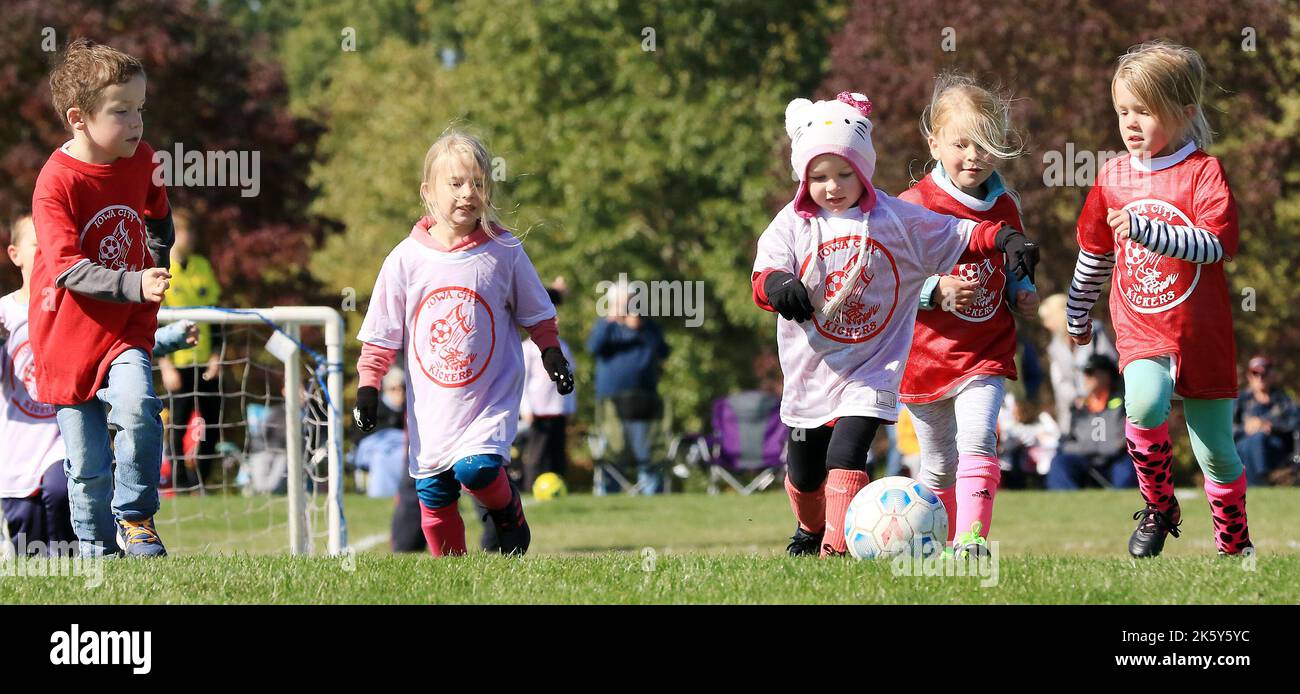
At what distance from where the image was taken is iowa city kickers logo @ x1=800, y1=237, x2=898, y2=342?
6547mm

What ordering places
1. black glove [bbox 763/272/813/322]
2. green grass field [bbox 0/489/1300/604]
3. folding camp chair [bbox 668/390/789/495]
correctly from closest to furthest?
green grass field [bbox 0/489/1300/604] < black glove [bbox 763/272/813/322] < folding camp chair [bbox 668/390/789/495]

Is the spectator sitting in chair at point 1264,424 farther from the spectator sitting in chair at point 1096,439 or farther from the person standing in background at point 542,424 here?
the person standing in background at point 542,424

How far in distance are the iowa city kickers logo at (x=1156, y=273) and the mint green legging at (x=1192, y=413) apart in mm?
246


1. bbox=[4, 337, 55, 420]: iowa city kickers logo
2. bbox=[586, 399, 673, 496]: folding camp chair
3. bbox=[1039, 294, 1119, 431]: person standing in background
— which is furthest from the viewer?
bbox=[586, 399, 673, 496]: folding camp chair

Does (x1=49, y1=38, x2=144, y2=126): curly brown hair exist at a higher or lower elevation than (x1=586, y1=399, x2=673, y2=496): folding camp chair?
higher

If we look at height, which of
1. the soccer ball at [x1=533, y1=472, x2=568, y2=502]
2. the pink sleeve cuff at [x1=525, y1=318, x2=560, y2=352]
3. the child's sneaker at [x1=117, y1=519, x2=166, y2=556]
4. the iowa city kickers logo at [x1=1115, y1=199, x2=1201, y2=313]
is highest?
the iowa city kickers logo at [x1=1115, y1=199, x2=1201, y2=313]

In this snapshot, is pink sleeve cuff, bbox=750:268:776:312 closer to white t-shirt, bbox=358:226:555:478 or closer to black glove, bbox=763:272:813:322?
black glove, bbox=763:272:813:322

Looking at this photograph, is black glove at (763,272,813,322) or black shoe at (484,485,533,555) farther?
black shoe at (484,485,533,555)

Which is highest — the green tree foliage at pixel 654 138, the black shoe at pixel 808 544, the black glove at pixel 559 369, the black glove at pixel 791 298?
the green tree foliage at pixel 654 138

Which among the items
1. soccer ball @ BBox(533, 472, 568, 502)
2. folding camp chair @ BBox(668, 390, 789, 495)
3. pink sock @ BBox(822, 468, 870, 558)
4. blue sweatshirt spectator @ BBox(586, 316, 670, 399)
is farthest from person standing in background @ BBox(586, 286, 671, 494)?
pink sock @ BBox(822, 468, 870, 558)


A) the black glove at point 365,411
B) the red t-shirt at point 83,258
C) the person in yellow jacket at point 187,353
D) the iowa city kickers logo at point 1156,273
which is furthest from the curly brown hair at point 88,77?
the person in yellow jacket at point 187,353

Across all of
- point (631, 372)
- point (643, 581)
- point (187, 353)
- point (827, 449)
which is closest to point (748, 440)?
point (631, 372)

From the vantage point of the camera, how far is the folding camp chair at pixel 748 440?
1984 centimetres

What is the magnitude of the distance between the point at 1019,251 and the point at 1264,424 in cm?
1217
